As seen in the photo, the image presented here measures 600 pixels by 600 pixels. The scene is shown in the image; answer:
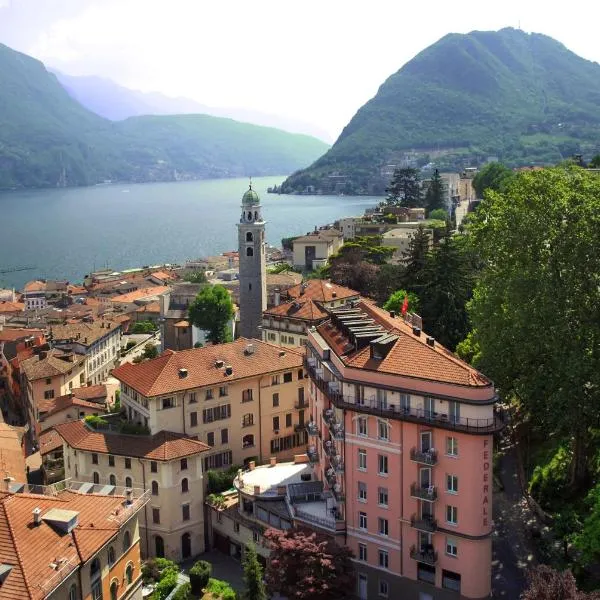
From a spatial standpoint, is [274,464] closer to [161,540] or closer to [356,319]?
[161,540]

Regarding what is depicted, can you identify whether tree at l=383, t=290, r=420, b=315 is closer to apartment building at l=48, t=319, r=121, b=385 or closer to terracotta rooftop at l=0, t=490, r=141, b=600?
apartment building at l=48, t=319, r=121, b=385

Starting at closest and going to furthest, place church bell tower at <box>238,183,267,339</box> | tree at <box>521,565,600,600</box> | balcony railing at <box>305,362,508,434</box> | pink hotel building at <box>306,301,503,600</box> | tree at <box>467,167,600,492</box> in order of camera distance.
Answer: tree at <box>521,565,600,600</box> → balcony railing at <box>305,362,508,434</box> → pink hotel building at <box>306,301,503,600</box> → tree at <box>467,167,600,492</box> → church bell tower at <box>238,183,267,339</box>

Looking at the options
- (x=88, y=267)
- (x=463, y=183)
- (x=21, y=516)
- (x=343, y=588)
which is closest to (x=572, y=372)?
(x=343, y=588)

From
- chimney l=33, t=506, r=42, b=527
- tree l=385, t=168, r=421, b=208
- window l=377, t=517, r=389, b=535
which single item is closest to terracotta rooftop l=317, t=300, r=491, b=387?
window l=377, t=517, r=389, b=535

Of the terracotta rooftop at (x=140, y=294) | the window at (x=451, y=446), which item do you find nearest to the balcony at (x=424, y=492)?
the window at (x=451, y=446)

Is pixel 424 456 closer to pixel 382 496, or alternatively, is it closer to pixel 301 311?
pixel 382 496

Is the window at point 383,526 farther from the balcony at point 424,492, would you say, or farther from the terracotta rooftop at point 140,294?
the terracotta rooftop at point 140,294
